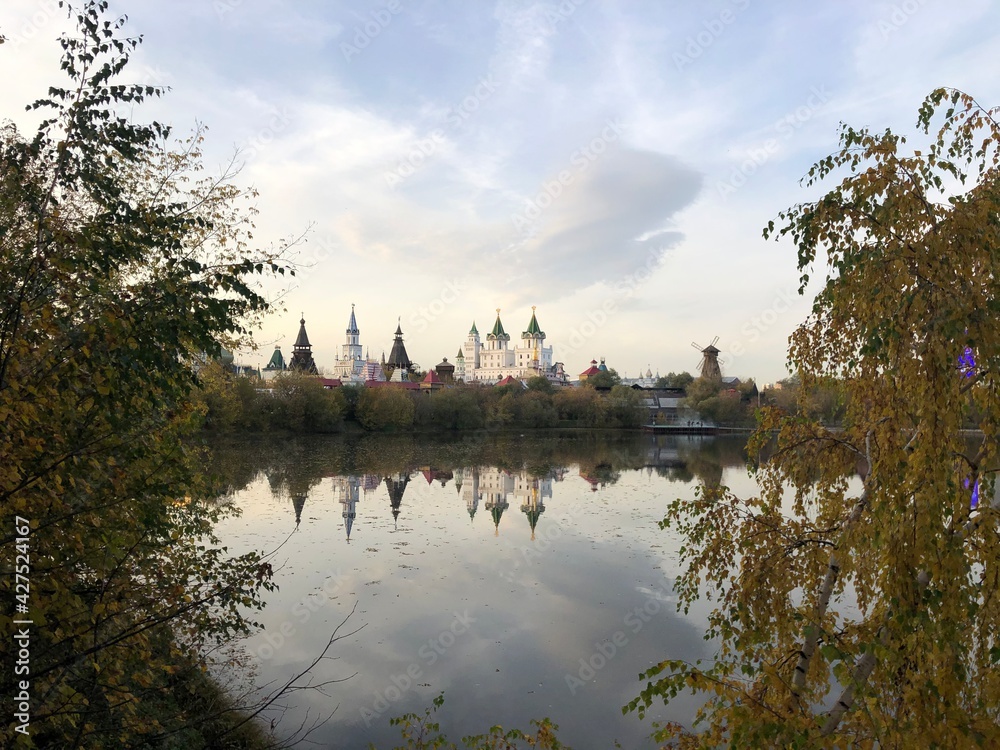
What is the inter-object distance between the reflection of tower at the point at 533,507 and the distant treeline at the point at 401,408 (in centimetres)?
1652

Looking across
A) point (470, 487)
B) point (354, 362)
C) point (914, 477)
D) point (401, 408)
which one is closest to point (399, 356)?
point (354, 362)

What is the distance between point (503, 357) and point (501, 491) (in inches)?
4264

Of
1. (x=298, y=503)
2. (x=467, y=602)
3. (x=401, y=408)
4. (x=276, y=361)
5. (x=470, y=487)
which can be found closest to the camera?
(x=467, y=602)

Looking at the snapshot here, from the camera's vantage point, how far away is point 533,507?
20234 millimetres

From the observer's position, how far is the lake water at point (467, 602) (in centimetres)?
757

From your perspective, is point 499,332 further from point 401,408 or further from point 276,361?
point 401,408

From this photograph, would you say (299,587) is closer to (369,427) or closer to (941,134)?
(941,134)

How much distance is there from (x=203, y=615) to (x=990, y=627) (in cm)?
410

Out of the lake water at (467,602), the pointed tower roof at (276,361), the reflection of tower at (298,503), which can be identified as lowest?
the lake water at (467,602)

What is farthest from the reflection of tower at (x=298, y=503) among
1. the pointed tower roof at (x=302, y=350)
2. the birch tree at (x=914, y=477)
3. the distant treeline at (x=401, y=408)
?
the pointed tower roof at (x=302, y=350)

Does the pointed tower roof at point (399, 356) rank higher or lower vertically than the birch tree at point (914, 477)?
higher

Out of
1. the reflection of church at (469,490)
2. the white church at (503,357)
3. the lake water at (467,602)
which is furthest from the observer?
the white church at (503,357)

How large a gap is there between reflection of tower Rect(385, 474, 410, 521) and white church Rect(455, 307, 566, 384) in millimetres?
100243

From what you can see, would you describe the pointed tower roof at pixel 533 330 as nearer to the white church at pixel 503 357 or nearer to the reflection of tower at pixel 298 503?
the white church at pixel 503 357
